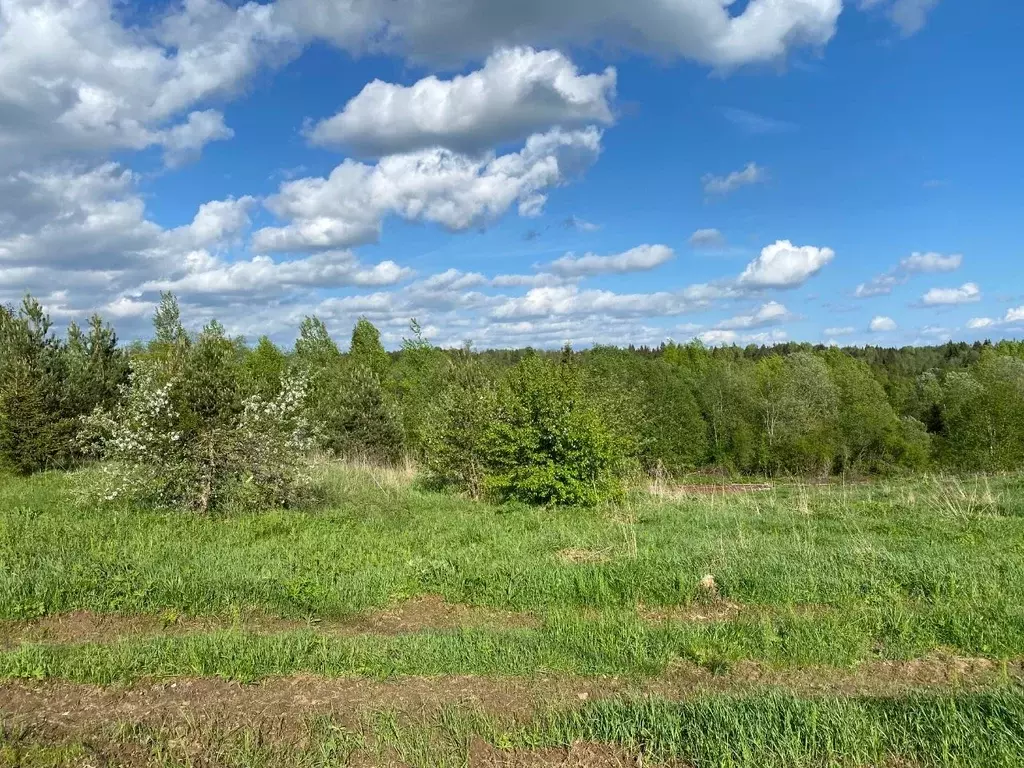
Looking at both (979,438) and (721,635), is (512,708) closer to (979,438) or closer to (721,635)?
(721,635)

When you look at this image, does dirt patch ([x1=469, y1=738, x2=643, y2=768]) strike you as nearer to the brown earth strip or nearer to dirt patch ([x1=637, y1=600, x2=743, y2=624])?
the brown earth strip

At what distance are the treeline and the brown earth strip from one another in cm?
822

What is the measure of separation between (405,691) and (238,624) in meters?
2.63

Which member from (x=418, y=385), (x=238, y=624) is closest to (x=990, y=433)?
(x=418, y=385)

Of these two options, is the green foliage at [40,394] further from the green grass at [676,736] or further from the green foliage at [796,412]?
the green foliage at [796,412]

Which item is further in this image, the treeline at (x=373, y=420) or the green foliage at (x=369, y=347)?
the green foliage at (x=369, y=347)

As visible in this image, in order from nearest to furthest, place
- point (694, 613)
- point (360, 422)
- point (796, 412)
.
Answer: point (694, 613)
point (360, 422)
point (796, 412)

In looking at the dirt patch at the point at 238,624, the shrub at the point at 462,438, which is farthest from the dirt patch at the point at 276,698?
the shrub at the point at 462,438

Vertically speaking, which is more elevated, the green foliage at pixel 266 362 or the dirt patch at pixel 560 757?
the green foliage at pixel 266 362

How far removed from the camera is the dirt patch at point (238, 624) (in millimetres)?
6812

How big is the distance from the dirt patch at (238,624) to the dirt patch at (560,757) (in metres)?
2.60

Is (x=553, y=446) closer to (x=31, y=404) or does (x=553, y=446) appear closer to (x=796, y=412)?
(x=31, y=404)

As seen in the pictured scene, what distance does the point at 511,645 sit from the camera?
609 cm

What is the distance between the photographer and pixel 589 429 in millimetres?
14164
